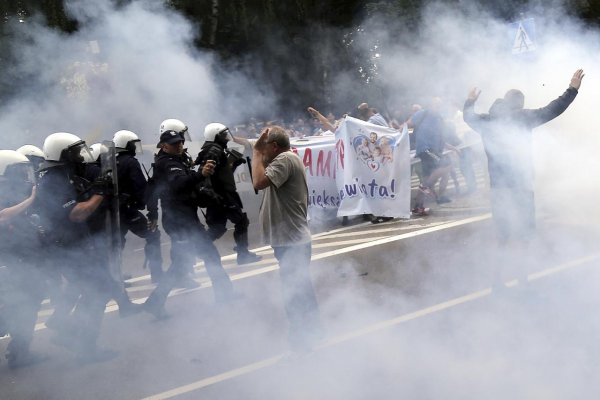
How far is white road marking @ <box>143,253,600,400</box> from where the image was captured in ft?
14.9

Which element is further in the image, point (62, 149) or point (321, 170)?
point (321, 170)

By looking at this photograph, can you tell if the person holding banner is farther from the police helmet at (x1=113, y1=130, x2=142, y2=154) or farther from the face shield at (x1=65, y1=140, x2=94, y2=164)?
the police helmet at (x1=113, y1=130, x2=142, y2=154)

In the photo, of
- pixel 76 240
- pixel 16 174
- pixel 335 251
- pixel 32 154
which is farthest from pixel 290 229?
pixel 32 154

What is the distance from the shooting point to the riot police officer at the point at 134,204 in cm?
718

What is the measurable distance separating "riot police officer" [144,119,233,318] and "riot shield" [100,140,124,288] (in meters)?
0.69

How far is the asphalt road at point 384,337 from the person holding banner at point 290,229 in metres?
0.19

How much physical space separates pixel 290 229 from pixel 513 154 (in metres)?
1.94

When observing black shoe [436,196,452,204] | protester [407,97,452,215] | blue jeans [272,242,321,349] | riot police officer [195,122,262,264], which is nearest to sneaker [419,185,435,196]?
protester [407,97,452,215]

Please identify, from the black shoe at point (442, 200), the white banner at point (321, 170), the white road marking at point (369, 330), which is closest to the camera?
the white road marking at point (369, 330)

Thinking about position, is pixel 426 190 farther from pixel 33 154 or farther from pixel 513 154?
pixel 33 154

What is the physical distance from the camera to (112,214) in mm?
5520

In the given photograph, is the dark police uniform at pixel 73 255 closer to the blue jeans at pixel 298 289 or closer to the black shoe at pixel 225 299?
the black shoe at pixel 225 299

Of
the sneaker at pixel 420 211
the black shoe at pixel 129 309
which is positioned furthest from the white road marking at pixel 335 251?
the sneaker at pixel 420 211

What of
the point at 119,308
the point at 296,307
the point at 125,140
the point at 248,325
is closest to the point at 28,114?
the point at 125,140
